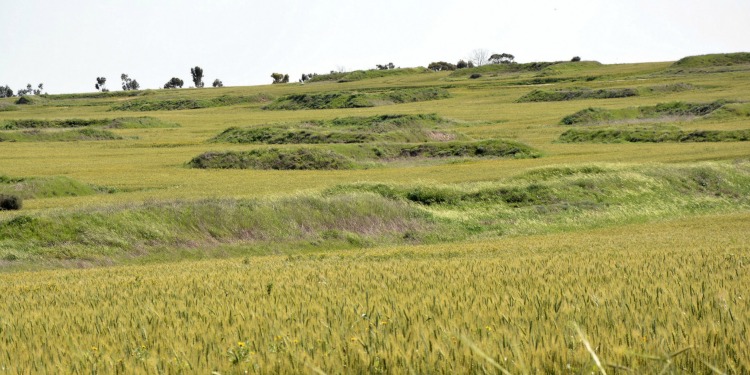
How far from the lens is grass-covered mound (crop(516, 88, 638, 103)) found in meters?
128

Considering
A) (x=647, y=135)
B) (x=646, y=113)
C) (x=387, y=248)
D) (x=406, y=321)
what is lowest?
(x=647, y=135)

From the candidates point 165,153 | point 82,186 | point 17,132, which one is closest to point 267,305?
point 82,186

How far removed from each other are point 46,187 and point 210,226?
61.7 ft

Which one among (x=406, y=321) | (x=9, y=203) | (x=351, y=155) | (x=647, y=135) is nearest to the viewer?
(x=406, y=321)

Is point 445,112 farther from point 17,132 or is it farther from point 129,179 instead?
point 129,179

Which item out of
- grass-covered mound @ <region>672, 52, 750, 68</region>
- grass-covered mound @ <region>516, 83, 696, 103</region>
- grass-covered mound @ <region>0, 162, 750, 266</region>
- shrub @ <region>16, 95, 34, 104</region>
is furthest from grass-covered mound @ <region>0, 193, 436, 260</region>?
shrub @ <region>16, 95, 34, 104</region>

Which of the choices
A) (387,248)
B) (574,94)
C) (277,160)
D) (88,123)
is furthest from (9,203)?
(574,94)

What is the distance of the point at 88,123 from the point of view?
121 meters

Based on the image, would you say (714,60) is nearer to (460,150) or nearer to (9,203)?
(460,150)

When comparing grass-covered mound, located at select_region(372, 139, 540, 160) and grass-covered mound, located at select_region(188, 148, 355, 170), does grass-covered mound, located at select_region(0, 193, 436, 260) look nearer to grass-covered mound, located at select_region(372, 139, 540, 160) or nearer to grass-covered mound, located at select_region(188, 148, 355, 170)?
grass-covered mound, located at select_region(188, 148, 355, 170)

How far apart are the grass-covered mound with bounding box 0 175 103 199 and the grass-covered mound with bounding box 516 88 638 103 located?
9829cm

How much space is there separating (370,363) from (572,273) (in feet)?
24.0

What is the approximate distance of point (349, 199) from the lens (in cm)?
3591

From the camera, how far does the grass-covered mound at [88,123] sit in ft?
378
